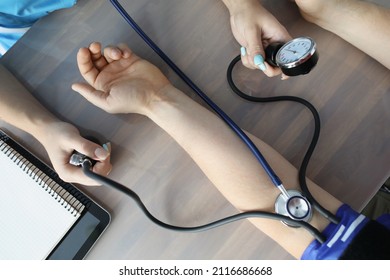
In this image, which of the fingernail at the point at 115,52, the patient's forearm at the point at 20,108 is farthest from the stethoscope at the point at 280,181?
the fingernail at the point at 115,52

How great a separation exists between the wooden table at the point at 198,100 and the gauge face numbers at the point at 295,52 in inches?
3.8

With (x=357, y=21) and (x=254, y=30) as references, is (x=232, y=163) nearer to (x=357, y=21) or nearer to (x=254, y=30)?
(x=254, y=30)

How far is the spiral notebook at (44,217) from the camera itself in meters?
0.68

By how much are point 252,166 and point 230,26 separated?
1.14ft

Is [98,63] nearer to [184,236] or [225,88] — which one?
[225,88]

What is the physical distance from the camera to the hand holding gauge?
0.59 meters

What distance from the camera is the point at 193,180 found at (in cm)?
69

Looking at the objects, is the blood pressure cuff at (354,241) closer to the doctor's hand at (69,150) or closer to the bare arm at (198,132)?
the bare arm at (198,132)

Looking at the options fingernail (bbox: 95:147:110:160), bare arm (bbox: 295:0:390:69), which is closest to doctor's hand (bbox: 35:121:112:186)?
fingernail (bbox: 95:147:110:160)

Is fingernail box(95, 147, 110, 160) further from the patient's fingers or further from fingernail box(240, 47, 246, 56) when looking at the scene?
fingernail box(240, 47, 246, 56)

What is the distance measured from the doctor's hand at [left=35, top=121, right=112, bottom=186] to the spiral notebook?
0.04 m

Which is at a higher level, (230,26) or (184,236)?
(230,26)
